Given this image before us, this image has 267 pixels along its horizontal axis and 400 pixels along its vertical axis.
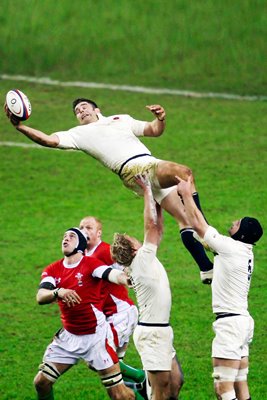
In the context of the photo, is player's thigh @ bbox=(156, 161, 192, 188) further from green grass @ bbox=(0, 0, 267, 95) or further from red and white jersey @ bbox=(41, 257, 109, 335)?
green grass @ bbox=(0, 0, 267, 95)

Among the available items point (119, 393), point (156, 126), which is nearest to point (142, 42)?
point (156, 126)

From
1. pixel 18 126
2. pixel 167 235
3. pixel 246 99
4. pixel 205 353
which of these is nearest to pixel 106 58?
pixel 246 99

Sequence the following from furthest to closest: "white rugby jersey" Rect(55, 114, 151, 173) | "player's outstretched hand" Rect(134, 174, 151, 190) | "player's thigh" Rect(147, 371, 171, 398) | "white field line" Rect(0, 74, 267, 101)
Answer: "white field line" Rect(0, 74, 267, 101) < "white rugby jersey" Rect(55, 114, 151, 173) < "player's outstretched hand" Rect(134, 174, 151, 190) < "player's thigh" Rect(147, 371, 171, 398)

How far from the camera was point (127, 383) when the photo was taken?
16.5 m

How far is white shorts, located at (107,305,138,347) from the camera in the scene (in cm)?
1681

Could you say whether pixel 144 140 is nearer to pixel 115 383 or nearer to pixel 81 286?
pixel 81 286

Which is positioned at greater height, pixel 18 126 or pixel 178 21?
pixel 178 21

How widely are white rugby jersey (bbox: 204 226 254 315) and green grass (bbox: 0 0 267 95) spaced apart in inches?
720

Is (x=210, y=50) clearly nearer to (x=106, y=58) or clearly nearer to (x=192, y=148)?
(x=106, y=58)

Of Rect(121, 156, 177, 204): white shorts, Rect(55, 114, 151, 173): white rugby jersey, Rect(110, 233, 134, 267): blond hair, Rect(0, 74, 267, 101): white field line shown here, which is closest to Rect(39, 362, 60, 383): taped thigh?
Rect(110, 233, 134, 267): blond hair

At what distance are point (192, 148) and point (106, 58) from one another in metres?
6.62

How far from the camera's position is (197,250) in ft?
51.2

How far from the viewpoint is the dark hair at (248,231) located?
14.6 meters

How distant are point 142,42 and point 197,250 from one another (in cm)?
1978
